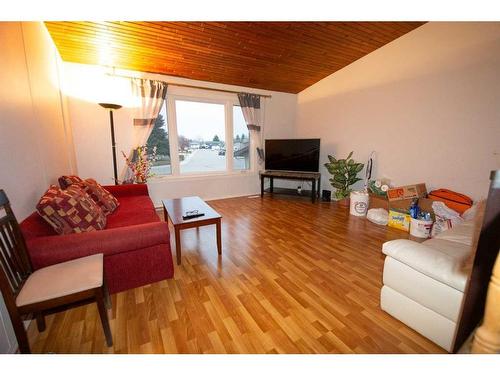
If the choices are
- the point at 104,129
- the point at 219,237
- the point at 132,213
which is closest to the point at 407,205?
the point at 219,237

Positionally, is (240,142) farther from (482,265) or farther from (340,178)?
(482,265)

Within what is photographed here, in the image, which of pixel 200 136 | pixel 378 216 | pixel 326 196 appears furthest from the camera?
Result: pixel 326 196

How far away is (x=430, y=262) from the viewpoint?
1.23 m

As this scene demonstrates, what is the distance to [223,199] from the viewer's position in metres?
4.71

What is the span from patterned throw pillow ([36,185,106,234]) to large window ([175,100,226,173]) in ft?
8.50

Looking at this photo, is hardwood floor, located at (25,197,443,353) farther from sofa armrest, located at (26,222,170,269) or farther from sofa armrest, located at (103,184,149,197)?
sofa armrest, located at (103,184,149,197)

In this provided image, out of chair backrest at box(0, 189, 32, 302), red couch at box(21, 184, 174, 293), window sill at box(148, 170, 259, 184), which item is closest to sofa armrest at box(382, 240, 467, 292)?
red couch at box(21, 184, 174, 293)

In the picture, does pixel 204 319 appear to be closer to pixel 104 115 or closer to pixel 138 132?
pixel 138 132

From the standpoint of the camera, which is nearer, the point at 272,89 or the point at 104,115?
the point at 104,115

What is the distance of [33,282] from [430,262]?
220cm

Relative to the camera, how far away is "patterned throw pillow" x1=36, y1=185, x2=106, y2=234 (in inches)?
60.6

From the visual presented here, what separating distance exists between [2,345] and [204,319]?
1.03 metres
